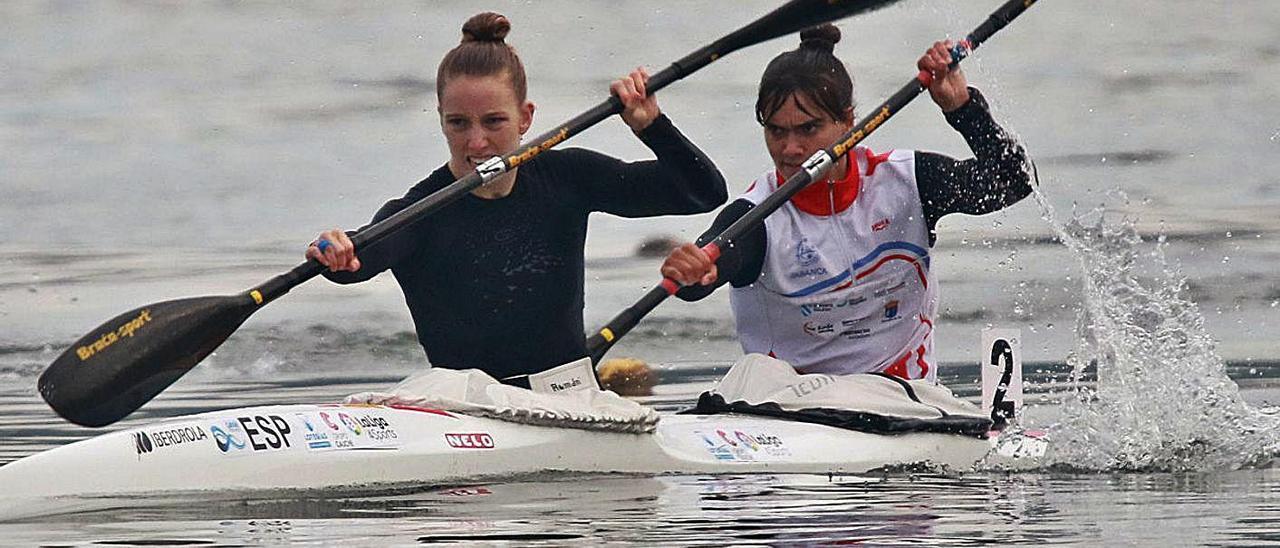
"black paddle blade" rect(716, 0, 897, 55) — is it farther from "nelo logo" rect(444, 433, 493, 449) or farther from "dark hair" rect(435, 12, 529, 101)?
"nelo logo" rect(444, 433, 493, 449)

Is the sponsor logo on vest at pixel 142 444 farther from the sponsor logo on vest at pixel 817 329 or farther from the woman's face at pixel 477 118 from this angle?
the sponsor logo on vest at pixel 817 329

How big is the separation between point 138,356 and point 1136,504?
102 inches

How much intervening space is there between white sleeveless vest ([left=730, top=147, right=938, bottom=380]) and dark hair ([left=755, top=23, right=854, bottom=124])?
0.76ft

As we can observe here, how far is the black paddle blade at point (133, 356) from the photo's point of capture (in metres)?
5.97

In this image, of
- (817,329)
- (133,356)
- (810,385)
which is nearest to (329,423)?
(133,356)

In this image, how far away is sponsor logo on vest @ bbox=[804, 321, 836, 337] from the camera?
7.05 m

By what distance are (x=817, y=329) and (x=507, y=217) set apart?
3.78 ft

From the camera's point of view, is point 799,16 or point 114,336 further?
point 799,16

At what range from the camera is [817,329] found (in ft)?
23.2

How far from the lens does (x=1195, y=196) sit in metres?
15.8

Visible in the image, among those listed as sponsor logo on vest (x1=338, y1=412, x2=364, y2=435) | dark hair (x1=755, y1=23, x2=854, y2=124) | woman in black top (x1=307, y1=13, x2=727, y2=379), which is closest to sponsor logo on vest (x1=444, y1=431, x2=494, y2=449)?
sponsor logo on vest (x1=338, y1=412, x2=364, y2=435)

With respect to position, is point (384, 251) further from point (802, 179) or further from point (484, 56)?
point (802, 179)

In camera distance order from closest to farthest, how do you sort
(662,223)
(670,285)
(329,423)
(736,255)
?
(329,423) → (670,285) → (736,255) → (662,223)

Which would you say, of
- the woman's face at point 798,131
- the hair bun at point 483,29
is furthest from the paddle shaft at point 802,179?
the hair bun at point 483,29
